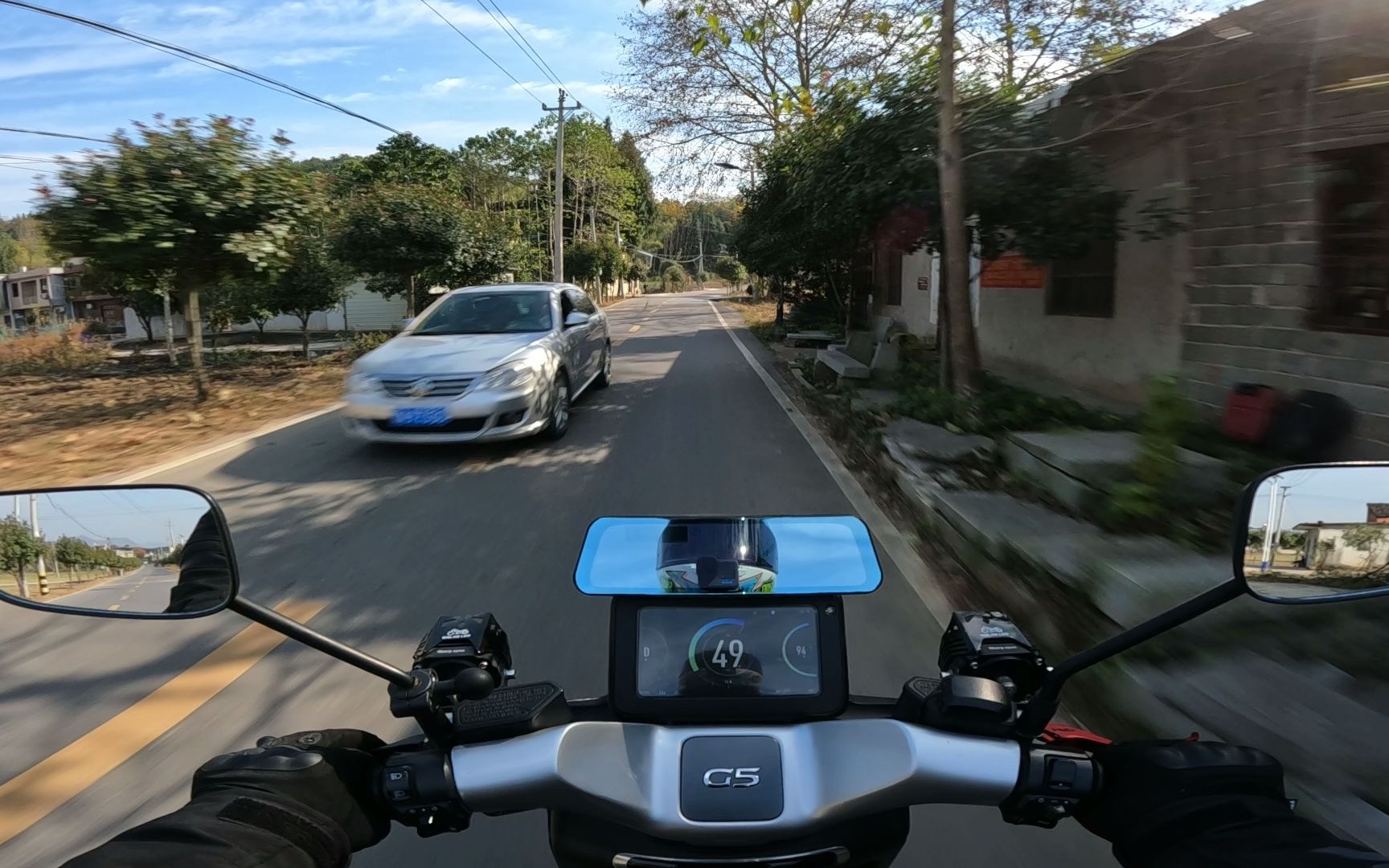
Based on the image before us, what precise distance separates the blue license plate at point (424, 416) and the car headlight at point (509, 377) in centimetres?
38

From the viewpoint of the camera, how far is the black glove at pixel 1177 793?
1526 millimetres

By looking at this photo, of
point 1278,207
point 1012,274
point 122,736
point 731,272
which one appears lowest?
point 122,736

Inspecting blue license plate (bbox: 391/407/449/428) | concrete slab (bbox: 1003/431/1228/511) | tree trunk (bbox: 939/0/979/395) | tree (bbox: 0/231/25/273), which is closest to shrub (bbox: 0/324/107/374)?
blue license plate (bbox: 391/407/449/428)

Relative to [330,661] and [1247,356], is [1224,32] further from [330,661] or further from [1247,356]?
[330,661]

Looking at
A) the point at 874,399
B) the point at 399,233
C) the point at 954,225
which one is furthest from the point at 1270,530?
the point at 399,233

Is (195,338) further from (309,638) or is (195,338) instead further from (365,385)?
(309,638)

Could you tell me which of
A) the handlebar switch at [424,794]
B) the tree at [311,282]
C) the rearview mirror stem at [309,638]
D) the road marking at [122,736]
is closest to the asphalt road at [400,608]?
the road marking at [122,736]

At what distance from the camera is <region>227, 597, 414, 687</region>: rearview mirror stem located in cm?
165

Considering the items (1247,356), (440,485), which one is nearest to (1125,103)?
(1247,356)

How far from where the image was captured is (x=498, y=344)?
866 cm

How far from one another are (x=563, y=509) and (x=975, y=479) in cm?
319

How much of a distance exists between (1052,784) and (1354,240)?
256 inches

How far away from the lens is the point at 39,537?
1812mm

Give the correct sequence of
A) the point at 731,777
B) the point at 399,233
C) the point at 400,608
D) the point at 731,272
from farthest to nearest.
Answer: the point at 731,272, the point at 399,233, the point at 400,608, the point at 731,777
